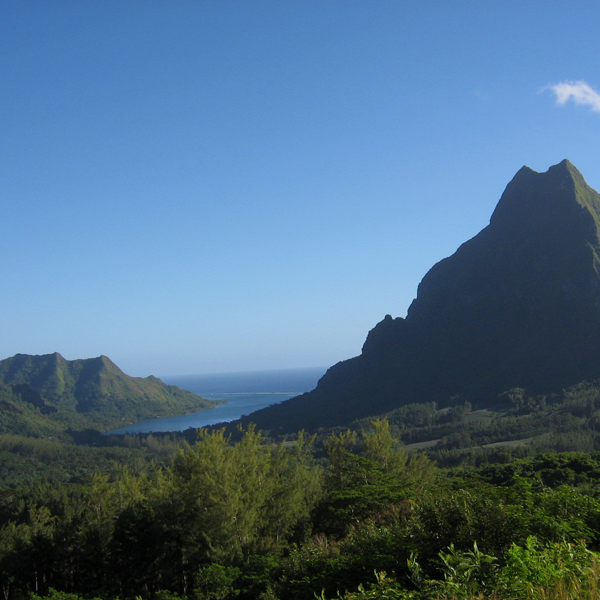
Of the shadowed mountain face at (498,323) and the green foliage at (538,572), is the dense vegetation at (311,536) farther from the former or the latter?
the shadowed mountain face at (498,323)

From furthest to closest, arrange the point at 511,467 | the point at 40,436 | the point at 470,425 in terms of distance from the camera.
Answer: the point at 40,436, the point at 470,425, the point at 511,467

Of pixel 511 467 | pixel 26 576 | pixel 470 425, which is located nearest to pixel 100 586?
pixel 26 576

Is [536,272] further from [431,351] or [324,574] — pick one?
[324,574]

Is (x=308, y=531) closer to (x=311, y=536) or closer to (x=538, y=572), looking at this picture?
(x=311, y=536)

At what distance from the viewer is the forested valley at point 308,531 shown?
4.96m

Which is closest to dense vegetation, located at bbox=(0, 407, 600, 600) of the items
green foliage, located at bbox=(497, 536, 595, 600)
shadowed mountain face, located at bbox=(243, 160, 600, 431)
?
green foliage, located at bbox=(497, 536, 595, 600)

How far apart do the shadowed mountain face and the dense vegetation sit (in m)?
94.1

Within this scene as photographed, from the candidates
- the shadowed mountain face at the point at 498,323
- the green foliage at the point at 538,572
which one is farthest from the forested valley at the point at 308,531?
the shadowed mountain face at the point at 498,323

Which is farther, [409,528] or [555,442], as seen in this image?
[555,442]

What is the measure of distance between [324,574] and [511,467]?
157 feet

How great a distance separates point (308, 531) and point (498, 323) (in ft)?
443

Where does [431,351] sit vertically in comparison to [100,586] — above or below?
above

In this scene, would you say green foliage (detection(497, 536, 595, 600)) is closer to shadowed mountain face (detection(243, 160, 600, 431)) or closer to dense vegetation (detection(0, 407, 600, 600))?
dense vegetation (detection(0, 407, 600, 600))

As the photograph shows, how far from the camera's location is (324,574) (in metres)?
7.66
